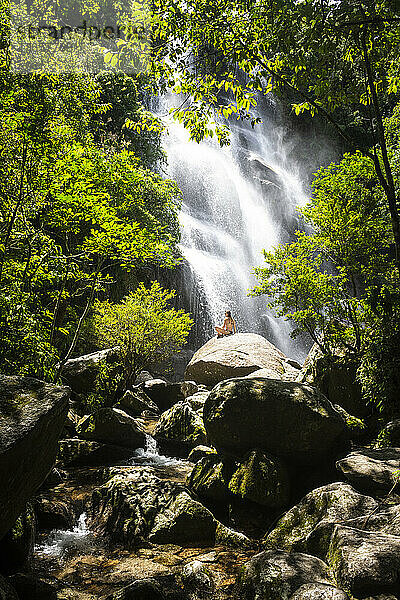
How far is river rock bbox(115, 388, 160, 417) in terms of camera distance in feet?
40.7

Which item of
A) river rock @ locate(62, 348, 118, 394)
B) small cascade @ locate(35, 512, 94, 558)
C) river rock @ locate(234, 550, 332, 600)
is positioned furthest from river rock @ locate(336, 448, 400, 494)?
river rock @ locate(62, 348, 118, 394)

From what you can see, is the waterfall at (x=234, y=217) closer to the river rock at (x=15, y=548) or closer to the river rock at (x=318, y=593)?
the river rock at (x=15, y=548)

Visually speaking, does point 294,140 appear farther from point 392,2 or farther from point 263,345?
point 392,2

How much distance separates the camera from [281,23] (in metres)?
4.15

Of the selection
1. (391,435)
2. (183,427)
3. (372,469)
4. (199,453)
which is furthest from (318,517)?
(183,427)

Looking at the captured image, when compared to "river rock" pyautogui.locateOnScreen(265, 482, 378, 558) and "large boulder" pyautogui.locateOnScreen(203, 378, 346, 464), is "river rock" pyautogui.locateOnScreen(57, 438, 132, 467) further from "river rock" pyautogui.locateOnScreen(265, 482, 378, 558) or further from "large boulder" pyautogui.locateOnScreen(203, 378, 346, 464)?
"river rock" pyautogui.locateOnScreen(265, 482, 378, 558)

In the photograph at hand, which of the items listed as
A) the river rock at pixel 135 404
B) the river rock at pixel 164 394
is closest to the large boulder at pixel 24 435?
the river rock at pixel 135 404

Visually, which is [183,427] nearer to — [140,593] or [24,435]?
[140,593]

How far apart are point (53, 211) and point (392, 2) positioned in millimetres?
5556

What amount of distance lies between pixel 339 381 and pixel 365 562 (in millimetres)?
5721

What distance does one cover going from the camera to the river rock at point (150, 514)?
15.5 ft

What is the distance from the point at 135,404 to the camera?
12727mm

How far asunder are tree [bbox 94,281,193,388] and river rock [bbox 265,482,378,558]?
7.73 meters

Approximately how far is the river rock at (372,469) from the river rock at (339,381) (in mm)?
2492
